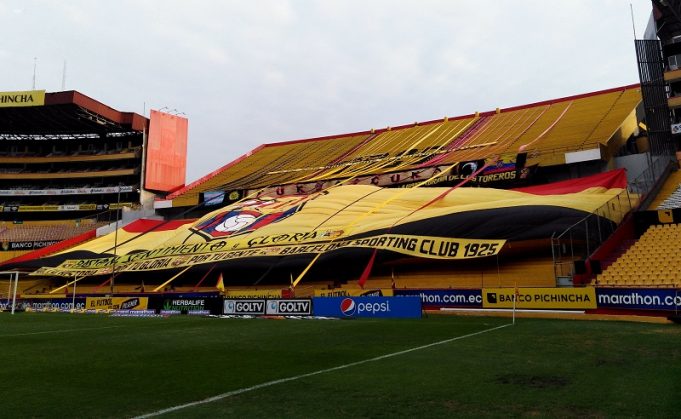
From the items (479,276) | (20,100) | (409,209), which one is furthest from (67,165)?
(479,276)

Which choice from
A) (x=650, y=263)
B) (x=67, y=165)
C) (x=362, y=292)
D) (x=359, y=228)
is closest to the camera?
(x=650, y=263)

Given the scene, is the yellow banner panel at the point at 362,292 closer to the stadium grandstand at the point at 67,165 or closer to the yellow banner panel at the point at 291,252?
the yellow banner panel at the point at 291,252

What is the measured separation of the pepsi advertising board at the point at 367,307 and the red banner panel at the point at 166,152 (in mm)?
59391

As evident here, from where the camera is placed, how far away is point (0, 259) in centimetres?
5909

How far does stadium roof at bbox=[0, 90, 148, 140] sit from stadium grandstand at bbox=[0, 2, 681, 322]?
0.33 m

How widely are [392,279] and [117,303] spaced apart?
17.0 m

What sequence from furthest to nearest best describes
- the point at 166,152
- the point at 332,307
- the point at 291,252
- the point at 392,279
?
the point at 166,152 < the point at 291,252 < the point at 392,279 < the point at 332,307

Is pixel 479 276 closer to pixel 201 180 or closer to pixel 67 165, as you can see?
pixel 201 180

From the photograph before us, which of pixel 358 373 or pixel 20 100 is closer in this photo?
pixel 358 373

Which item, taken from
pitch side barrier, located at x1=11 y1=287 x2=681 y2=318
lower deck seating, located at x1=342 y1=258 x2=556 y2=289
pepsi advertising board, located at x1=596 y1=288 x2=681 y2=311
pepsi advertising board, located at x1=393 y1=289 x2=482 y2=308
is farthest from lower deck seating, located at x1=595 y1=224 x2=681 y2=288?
pepsi advertising board, located at x1=393 y1=289 x2=482 y2=308

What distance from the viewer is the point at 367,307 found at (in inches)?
814

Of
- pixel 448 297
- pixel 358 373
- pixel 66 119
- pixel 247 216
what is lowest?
pixel 358 373

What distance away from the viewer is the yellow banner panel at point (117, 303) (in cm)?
2869

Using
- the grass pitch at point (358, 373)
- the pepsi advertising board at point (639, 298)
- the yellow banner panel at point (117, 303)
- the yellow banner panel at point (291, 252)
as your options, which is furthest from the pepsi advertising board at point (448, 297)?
the yellow banner panel at point (117, 303)
